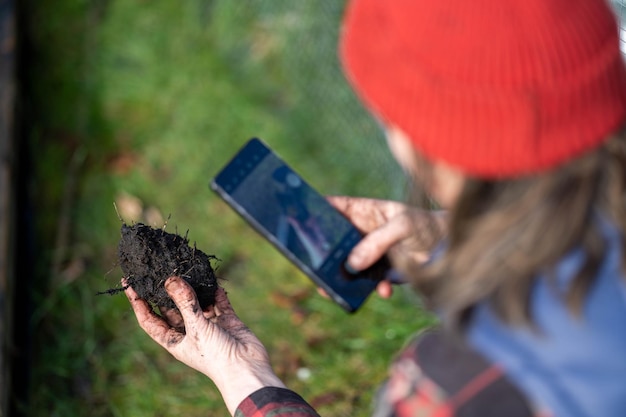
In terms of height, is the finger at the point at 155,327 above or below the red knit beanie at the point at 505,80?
below

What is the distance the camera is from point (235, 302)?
11.6 feet

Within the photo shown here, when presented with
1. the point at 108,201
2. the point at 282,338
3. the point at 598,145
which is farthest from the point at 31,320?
the point at 598,145

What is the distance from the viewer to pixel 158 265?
217 centimetres

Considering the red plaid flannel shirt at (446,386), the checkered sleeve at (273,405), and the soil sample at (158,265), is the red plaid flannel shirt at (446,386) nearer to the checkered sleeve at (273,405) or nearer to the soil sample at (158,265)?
the checkered sleeve at (273,405)

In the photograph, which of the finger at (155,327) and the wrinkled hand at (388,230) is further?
the finger at (155,327)

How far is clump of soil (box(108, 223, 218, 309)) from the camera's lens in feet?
7.11

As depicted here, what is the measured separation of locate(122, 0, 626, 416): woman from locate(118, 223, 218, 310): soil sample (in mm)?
928

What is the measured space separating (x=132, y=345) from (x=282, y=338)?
1.96 ft

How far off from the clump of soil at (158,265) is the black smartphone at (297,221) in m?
0.18

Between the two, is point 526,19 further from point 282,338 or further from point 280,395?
point 282,338

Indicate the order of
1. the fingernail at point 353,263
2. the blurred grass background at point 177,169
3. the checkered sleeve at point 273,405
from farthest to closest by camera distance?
the blurred grass background at point 177,169 → the fingernail at point 353,263 → the checkered sleeve at point 273,405

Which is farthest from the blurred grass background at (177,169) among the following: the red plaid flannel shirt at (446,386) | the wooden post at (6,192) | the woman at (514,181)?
the woman at (514,181)

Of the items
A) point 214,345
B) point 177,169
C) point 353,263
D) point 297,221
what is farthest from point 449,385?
point 177,169

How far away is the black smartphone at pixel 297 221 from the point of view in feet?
7.38
